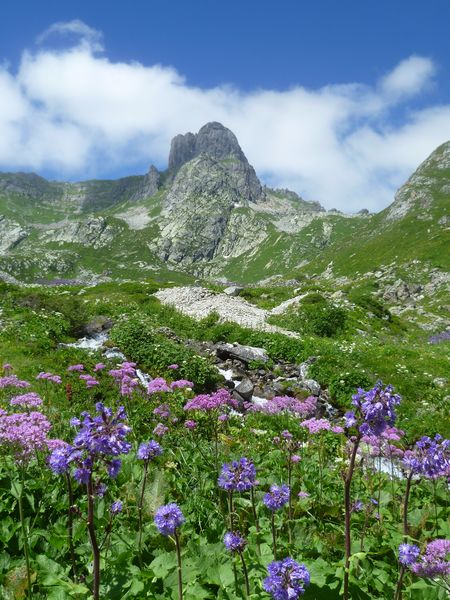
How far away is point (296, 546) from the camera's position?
5613 millimetres

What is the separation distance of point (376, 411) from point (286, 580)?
55.8 inches

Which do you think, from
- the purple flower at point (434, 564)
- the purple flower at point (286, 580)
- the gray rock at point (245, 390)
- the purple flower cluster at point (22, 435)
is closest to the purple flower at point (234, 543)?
the purple flower at point (286, 580)

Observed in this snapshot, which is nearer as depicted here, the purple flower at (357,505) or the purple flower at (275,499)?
the purple flower at (275,499)

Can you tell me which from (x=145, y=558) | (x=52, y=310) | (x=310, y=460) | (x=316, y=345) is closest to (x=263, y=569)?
(x=145, y=558)

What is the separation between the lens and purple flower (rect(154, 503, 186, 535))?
3615 mm

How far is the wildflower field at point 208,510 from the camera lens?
11.9ft

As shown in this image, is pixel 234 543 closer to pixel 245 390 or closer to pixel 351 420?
pixel 351 420

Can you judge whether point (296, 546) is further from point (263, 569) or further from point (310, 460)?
point (310, 460)

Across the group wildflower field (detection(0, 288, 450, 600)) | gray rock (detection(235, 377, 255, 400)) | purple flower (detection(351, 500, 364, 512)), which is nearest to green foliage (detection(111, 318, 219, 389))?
gray rock (detection(235, 377, 255, 400))

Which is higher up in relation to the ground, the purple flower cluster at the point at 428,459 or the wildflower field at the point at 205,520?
the purple flower cluster at the point at 428,459

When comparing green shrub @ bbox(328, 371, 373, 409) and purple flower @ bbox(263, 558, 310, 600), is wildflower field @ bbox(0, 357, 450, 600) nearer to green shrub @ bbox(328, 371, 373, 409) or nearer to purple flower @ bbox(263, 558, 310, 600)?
purple flower @ bbox(263, 558, 310, 600)

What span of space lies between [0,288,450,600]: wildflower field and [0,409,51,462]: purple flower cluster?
0.08ft

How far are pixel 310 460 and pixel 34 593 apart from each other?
6.46m

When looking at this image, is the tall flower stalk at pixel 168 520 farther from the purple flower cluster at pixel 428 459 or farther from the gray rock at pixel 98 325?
the gray rock at pixel 98 325
